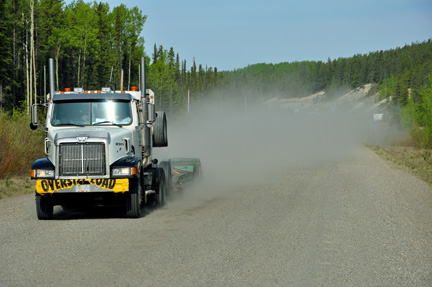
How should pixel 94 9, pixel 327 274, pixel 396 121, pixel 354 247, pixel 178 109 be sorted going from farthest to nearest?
pixel 396 121 → pixel 178 109 → pixel 94 9 → pixel 354 247 → pixel 327 274

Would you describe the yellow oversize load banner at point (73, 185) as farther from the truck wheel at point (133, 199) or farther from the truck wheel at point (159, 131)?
the truck wheel at point (159, 131)

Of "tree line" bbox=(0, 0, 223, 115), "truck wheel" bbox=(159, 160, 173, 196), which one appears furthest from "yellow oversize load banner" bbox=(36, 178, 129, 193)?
"tree line" bbox=(0, 0, 223, 115)

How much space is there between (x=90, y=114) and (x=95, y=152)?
4.61 ft

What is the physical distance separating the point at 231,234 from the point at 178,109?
103 meters

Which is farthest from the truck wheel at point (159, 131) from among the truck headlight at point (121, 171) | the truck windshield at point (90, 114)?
the truck headlight at point (121, 171)

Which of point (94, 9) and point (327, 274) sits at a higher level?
point (94, 9)

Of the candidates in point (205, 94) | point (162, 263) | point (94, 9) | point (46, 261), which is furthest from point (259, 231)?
point (205, 94)

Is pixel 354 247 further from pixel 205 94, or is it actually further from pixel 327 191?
pixel 205 94

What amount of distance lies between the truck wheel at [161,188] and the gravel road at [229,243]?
256 millimetres

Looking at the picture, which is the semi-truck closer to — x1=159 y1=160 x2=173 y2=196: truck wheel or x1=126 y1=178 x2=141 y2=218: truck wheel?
x1=126 y1=178 x2=141 y2=218: truck wheel

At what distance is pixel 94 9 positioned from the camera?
86062 mm

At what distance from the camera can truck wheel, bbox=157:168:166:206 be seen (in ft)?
47.9

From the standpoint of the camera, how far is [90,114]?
13273mm

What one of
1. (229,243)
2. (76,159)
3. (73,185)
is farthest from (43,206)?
(229,243)
